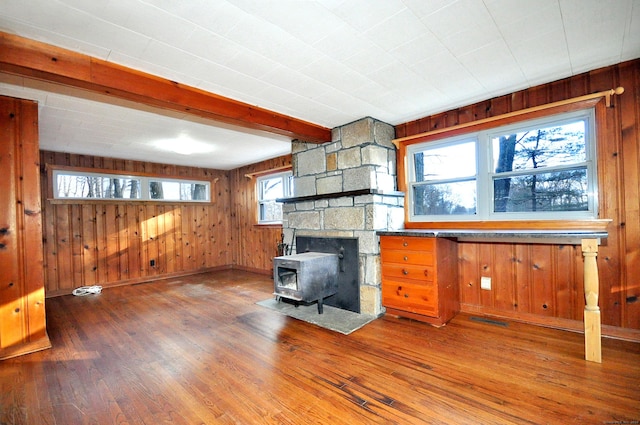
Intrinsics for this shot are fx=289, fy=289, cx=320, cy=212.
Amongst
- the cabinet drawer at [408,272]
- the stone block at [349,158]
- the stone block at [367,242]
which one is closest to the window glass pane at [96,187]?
the stone block at [349,158]

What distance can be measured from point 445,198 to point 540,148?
3.26 feet

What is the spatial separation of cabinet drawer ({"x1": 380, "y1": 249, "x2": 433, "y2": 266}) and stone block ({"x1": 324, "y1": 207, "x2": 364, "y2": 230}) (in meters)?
0.41

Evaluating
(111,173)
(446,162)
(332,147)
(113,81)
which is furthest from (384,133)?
(111,173)

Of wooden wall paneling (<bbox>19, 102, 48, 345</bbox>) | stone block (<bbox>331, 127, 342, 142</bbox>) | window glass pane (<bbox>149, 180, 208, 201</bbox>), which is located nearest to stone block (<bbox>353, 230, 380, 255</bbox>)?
stone block (<bbox>331, 127, 342, 142</bbox>)

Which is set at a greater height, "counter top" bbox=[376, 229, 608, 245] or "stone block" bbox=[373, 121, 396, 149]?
"stone block" bbox=[373, 121, 396, 149]

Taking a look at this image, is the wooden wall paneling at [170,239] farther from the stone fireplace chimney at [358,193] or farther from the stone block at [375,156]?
the stone block at [375,156]

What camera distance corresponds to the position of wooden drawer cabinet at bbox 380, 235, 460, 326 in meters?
2.87

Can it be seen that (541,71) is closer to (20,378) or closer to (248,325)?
(248,325)

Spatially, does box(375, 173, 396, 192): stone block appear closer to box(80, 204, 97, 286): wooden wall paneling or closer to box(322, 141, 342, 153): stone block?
box(322, 141, 342, 153): stone block

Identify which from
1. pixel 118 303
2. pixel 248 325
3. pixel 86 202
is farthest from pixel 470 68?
pixel 86 202

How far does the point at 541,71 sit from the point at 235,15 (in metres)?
2.48

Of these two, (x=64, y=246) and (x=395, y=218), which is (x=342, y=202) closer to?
(x=395, y=218)

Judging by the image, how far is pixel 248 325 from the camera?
3.07 meters

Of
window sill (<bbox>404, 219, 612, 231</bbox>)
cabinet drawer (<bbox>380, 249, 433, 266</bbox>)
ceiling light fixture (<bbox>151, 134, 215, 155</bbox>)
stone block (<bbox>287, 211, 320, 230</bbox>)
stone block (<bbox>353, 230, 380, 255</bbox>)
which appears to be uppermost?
ceiling light fixture (<bbox>151, 134, 215, 155</bbox>)
